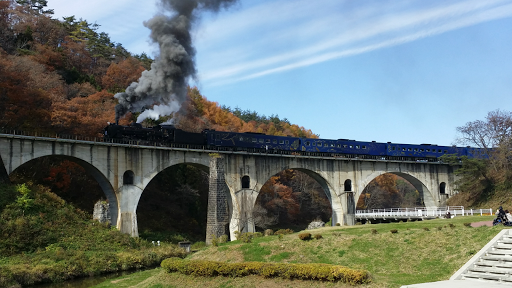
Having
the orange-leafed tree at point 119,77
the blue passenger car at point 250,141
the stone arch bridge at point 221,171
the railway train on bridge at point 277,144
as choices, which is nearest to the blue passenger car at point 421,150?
the railway train on bridge at point 277,144

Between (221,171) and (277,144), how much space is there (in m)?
12.7

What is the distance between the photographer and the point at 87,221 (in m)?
40.5

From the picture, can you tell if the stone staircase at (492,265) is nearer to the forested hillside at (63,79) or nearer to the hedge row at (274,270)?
the hedge row at (274,270)

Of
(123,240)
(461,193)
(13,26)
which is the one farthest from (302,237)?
(13,26)

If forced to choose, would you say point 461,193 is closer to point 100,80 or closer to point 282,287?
point 282,287

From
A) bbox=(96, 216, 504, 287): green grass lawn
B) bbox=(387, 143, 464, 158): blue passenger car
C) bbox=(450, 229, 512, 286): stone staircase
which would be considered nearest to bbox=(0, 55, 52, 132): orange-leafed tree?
bbox=(96, 216, 504, 287): green grass lawn

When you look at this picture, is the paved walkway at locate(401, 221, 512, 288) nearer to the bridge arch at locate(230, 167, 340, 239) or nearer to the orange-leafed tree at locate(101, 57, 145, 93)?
the bridge arch at locate(230, 167, 340, 239)

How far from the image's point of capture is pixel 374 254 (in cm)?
2691

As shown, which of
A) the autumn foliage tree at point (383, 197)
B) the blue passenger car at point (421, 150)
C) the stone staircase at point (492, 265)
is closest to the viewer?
the stone staircase at point (492, 265)

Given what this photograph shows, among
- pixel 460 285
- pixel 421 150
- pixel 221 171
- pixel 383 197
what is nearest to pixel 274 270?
pixel 460 285

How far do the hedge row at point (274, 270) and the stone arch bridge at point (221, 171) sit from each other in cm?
1864

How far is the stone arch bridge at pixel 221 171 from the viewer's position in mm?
41281

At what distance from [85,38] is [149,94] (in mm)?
46222

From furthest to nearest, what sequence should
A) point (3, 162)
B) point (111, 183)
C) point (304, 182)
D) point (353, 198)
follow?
point (304, 182)
point (353, 198)
point (111, 183)
point (3, 162)
